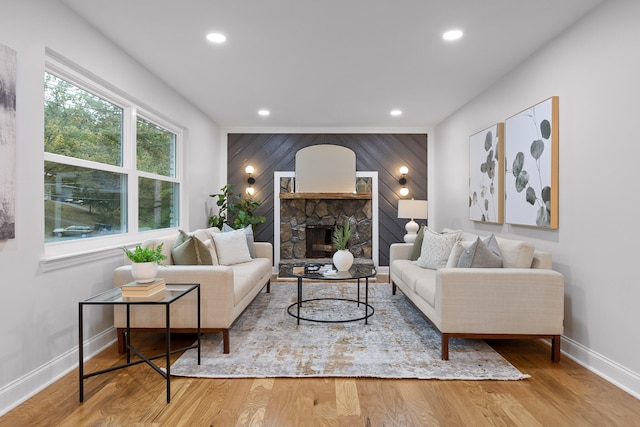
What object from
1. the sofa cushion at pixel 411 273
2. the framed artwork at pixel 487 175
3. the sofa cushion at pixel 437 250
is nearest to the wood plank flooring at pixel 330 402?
the sofa cushion at pixel 411 273

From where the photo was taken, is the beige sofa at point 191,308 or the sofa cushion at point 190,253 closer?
the beige sofa at point 191,308

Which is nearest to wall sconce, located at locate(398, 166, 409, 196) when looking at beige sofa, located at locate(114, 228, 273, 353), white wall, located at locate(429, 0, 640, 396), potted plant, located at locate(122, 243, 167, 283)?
white wall, located at locate(429, 0, 640, 396)

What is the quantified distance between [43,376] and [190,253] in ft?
4.07

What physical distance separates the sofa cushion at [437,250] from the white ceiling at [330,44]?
1661 mm

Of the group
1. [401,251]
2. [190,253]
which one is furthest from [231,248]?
[401,251]

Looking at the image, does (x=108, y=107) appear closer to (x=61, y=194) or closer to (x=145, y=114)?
(x=145, y=114)

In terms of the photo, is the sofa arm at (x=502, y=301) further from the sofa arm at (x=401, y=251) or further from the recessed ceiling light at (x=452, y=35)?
the sofa arm at (x=401, y=251)

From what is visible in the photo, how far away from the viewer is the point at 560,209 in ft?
9.91

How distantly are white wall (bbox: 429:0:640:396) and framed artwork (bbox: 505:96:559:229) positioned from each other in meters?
0.07

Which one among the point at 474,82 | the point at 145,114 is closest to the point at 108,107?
the point at 145,114

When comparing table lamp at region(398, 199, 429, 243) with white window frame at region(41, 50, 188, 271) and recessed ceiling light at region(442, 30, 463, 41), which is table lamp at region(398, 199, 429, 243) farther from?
white window frame at region(41, 50, 188, 271)

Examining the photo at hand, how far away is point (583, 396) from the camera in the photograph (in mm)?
2258

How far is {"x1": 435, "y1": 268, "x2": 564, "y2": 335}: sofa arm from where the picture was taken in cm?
270

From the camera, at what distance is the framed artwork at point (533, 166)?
3.06 metres
